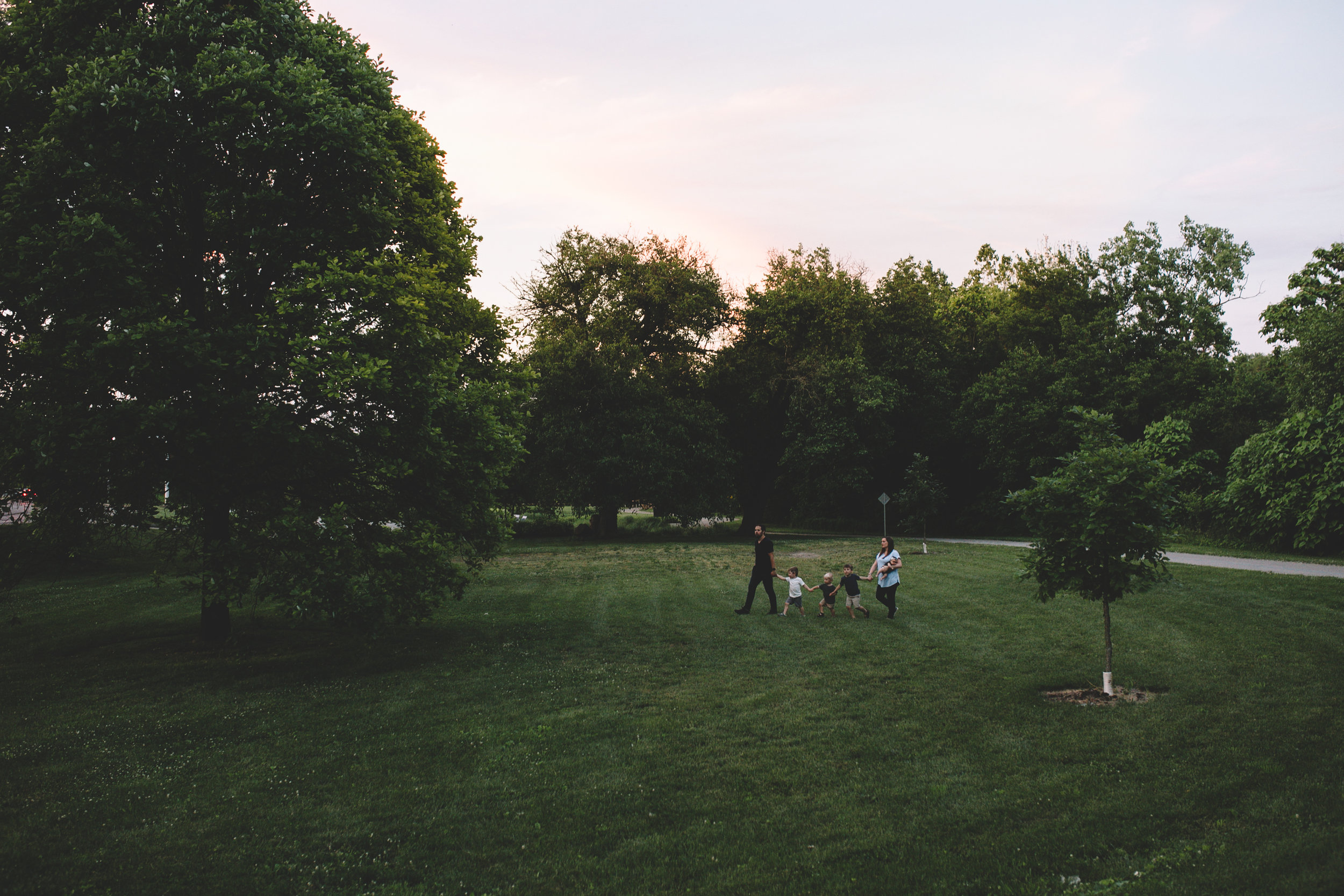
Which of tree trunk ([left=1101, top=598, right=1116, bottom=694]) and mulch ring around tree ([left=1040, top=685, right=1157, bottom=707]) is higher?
tree trunk ([left=1101, top=598, right=1116, bottom=694])

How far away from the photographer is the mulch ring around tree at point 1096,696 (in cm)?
1010

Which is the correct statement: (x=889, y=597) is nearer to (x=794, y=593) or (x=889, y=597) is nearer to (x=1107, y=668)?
(x=794, y=593)

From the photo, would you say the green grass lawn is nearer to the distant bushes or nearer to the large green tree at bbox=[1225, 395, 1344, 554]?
the large green tree at bbox=[1225, 395, 1344, 554]

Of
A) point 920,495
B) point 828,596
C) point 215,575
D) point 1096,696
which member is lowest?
point 1096,696

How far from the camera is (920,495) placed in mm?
35281

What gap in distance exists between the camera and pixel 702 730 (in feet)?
31.1

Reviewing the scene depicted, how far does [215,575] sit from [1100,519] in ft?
43.7

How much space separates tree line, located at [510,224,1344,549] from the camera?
1575 inches

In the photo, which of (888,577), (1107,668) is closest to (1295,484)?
(888,577)

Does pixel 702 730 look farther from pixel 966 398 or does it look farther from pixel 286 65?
pixel 966 398

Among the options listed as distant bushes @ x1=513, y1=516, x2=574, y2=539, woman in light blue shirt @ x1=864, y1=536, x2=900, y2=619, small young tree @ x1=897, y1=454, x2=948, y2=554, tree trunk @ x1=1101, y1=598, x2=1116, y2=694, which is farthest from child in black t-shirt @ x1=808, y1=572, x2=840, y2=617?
distant bushes @ x1=513, y1=516, x2=574, y2=539

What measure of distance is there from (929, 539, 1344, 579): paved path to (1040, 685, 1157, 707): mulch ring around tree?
320 inches

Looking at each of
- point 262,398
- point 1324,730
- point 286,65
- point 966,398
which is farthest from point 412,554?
point 966,398

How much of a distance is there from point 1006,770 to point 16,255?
1551cm
